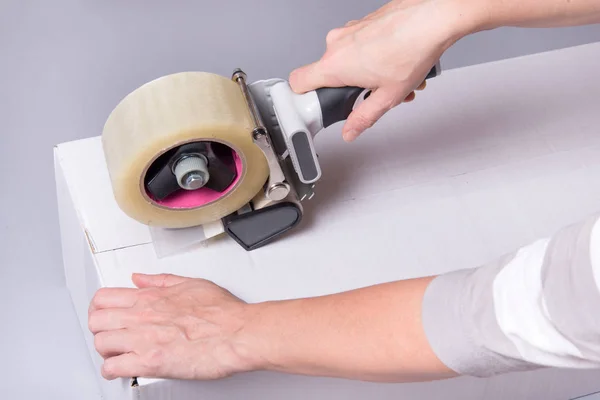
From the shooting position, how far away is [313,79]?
1.27 m

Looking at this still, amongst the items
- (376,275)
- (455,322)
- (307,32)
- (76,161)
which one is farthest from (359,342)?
(307,32)

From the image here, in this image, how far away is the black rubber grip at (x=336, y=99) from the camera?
4.20ft

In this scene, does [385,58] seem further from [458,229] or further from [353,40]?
[458,229]

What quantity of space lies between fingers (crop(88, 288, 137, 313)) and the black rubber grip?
0.37 m

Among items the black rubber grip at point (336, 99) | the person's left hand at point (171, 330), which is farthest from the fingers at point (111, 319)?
the black rubber grip at point (336, 99)

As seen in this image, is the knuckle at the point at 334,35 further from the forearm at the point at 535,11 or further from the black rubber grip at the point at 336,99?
the forearm at the point at 535,11

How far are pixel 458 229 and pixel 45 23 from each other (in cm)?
129

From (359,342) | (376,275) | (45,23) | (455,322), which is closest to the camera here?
(455,322)

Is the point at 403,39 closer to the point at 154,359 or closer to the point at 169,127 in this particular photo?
the point at 169,127

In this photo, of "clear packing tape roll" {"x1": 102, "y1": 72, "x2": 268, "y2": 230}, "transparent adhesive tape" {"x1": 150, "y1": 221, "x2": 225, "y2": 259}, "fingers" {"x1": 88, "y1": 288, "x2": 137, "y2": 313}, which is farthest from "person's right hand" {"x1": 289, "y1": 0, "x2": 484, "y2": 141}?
"fingers" {"x1": 88, "y1": 288, "x2": 137, "y2": 313}

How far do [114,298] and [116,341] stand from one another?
0.07m

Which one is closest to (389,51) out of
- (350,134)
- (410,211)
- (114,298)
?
(350,134)

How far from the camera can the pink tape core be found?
1.28 meters

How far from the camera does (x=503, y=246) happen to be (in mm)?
1370
